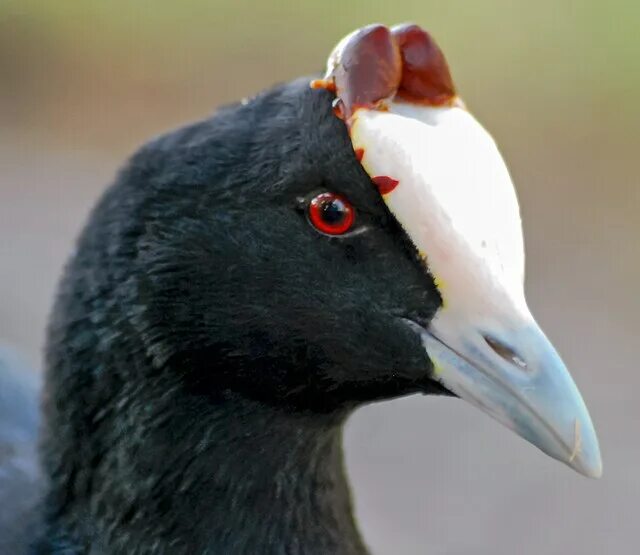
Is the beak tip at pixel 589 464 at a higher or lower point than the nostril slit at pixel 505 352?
lower

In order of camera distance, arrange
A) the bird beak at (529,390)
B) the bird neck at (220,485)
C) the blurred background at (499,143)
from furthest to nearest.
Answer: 1. the blurred background at (499,143)
2. the bird neck at (220,485)
3. the bird beak at (529,390)

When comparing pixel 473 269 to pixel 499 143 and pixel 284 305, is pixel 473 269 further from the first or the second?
pixel 499 143

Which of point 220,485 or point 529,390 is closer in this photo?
point 529,390

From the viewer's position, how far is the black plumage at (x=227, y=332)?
57.7 inches

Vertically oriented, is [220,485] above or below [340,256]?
below

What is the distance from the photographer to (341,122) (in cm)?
147

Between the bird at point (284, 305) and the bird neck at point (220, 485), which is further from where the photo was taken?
the bird neck at point (220, 485)

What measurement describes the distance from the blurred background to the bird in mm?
1656

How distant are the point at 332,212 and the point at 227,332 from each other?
21cm

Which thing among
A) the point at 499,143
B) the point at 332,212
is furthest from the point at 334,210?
the point at 499,143

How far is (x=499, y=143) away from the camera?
15.0 ft

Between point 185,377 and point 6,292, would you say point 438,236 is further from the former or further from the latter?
point 6,292

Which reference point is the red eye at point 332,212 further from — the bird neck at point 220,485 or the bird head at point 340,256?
the bird neck at point 220,485

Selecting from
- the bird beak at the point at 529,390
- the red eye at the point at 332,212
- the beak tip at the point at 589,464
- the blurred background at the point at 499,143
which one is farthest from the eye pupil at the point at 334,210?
the blurred background at the point at 499,143
